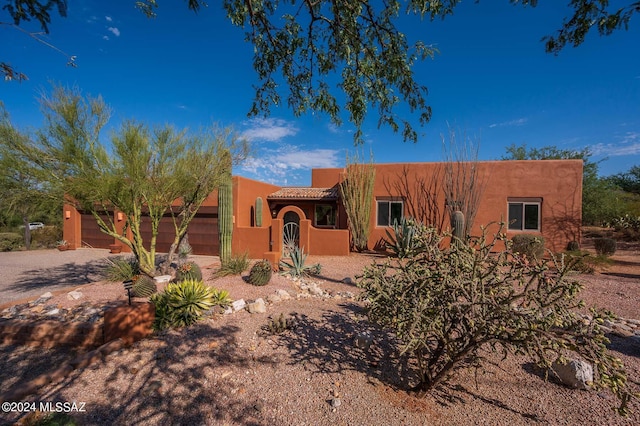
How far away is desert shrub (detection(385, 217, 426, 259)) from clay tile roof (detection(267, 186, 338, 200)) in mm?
3752

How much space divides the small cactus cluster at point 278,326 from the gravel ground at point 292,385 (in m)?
0.10

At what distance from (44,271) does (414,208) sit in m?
14.0

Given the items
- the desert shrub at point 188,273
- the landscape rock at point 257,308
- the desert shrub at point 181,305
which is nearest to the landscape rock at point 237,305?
the landscape rock at point 257,308

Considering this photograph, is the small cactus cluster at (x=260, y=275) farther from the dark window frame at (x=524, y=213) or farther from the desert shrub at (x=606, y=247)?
the desert shrub at (x=606, y=247)

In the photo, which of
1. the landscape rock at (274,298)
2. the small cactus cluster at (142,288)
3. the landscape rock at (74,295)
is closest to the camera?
the landscape rock at (274,298)

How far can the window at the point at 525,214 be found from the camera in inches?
439

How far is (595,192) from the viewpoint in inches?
707

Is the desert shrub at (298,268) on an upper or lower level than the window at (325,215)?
lower

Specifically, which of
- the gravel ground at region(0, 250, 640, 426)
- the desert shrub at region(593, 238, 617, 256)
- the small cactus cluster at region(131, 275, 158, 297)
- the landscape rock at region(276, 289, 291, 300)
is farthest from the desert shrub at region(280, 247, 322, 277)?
the desert shrub at region(593, 238, 617, 256)

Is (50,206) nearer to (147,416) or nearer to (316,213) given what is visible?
(147,416)

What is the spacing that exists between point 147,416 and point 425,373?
107 inches

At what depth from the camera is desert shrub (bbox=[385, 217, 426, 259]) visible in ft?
9.64

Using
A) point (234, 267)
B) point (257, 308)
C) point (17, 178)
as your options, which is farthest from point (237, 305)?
point (17, 178)

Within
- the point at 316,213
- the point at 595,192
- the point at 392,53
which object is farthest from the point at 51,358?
the point at 595,192
